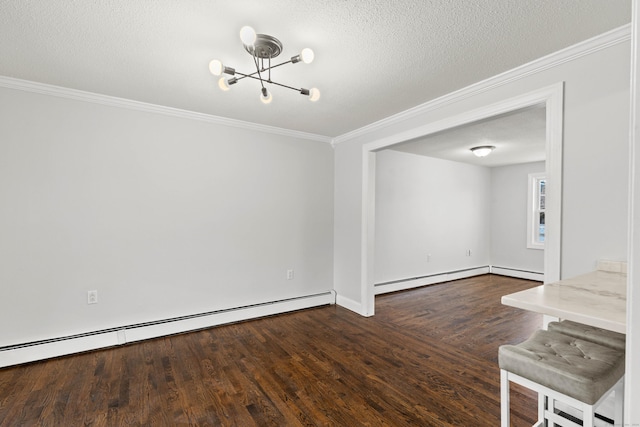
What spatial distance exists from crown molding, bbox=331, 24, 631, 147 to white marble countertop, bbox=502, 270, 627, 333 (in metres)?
1.48

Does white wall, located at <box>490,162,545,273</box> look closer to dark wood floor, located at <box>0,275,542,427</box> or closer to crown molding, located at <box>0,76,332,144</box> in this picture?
dark wood floor, located at <box>0,275,542,427</box>

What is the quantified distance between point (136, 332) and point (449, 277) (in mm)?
5287

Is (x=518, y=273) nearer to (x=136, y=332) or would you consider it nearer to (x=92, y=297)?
(x=136, y=332)

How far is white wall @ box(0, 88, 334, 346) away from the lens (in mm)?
→ 2656

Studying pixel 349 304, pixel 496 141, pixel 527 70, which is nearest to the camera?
pixel 527 70

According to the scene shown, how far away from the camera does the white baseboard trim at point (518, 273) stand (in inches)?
233

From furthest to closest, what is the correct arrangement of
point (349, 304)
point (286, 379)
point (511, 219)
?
1. point (511, 219)
2. point (349, 304)
3. point (286, 379)

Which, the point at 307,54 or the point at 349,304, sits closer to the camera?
the point at 307,54

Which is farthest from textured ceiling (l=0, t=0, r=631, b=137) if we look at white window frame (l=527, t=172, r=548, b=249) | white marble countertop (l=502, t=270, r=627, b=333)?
white window frame (l=527, t=172, r=548, b=249)

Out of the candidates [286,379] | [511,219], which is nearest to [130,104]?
[286,379]

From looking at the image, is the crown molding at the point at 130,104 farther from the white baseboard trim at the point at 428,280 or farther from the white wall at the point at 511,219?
the white wall at the point at 511,219

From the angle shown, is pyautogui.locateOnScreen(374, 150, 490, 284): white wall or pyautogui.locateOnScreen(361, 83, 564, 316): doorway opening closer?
pyautogui.locateOnScreen(361, 83, 564, 316): doorway opening

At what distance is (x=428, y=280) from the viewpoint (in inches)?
221

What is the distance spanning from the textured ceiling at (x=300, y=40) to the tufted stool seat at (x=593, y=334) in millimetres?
1741
